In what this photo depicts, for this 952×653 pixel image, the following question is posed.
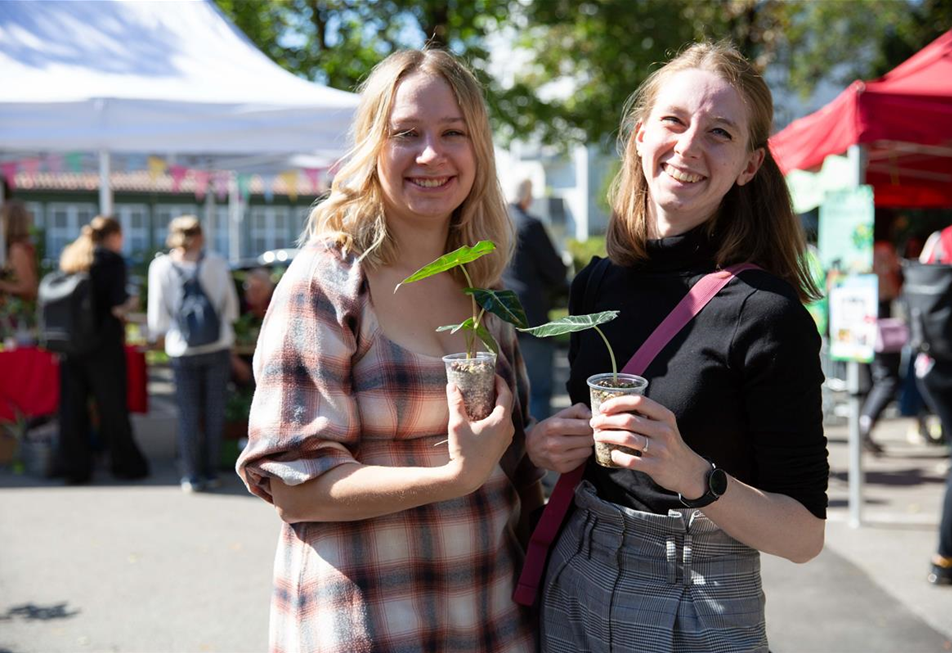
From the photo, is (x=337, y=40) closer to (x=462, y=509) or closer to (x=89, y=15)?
(x=89, y=15)

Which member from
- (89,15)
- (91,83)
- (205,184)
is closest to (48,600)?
(91,83)

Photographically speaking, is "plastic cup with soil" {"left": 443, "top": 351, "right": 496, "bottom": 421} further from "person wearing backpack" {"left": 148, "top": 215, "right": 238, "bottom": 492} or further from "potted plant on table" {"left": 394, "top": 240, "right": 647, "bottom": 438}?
"person wearing backpack" {"left": 148, "top": 215, "right": 238, "bottom": 492}

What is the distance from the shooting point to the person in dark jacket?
701 cm

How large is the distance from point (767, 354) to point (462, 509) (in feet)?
2.28

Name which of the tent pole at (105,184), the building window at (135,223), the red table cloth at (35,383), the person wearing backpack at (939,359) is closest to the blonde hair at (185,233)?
the red table cloth at (35,383)

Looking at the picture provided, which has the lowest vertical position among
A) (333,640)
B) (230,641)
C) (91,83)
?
(230,641)

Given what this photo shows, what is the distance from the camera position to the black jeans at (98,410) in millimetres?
7105

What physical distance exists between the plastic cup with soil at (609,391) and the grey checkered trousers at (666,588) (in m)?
0.24

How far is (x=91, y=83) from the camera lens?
6.36 metres

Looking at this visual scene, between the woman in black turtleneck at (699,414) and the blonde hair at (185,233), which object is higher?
the blonde hair at (185,233)

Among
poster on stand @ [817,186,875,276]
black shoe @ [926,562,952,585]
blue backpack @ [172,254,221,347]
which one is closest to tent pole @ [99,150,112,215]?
blue backpack @ [172,254,221,347]

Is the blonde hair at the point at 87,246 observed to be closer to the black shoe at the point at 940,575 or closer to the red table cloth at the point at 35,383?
the red table cloth at the point at 35,383

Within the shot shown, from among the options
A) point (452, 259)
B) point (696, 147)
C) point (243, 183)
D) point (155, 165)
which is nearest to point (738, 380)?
point (696, 147)

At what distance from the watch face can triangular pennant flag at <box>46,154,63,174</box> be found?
12834 mm
